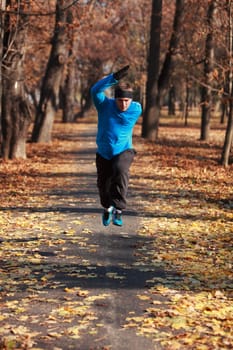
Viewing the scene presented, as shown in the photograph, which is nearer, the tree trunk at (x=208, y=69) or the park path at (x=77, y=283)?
the park path at (x=77, y=283)

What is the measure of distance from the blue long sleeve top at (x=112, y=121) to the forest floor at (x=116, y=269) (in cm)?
142

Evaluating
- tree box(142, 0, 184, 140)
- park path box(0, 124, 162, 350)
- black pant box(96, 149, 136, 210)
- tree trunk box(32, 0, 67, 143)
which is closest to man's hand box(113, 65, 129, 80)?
black pant box(96, 149, 136, 210)

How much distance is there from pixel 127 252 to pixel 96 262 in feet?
2.28

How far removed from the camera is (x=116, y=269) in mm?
7574

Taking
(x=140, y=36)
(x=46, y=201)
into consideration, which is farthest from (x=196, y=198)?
(x=140, y=36)

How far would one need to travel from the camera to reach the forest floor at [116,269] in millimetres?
5484

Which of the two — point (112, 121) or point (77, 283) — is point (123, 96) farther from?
point (77, 283)

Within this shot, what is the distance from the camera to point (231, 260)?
8.24 m

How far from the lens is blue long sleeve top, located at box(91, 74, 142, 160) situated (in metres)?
8.35

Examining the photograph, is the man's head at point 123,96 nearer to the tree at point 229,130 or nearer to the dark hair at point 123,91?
the dark hair at point 123,91

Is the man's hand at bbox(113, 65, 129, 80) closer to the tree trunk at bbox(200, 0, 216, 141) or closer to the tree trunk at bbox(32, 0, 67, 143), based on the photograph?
the tree trunk at bbox(200, 0, 216, 141)

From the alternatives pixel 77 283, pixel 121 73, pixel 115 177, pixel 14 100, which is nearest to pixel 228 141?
pixel 14 100

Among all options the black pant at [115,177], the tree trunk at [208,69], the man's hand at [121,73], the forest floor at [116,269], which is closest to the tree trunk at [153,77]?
the tree trunk at [208,69]

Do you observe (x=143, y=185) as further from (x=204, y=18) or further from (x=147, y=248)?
(x=204, y=18)
